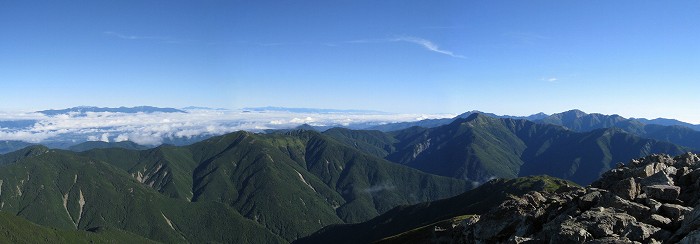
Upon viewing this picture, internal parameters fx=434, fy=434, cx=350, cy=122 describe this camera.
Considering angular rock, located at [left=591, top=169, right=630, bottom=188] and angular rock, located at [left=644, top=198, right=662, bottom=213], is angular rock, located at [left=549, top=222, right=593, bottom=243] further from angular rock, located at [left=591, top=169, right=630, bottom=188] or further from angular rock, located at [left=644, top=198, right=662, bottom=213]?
angular rock, located at [left=591, top=169, right=630, bottom=188]

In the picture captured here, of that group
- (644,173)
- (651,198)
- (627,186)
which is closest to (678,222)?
(651,198)

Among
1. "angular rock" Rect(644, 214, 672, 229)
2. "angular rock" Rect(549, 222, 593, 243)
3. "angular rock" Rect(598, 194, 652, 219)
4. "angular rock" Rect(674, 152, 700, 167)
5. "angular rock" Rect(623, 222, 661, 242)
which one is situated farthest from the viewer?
"angular rock" Rect(674, 152, 700, 167)

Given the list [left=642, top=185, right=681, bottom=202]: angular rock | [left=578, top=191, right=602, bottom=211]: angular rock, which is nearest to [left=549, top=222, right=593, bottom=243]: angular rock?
[left=578, top=191, right=602, bottom=211]: angular rock

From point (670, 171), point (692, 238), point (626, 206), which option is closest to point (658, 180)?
point (670, 171)

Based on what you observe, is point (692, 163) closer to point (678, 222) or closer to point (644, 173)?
point (644, 173)

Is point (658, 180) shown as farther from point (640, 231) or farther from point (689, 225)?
point (689, 225)

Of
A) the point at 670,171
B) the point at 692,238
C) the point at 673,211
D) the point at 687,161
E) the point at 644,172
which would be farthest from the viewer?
the point at 687,161

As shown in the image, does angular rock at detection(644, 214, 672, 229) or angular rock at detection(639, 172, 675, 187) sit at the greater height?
angular rock at detection(639, 172, 675, 187)
